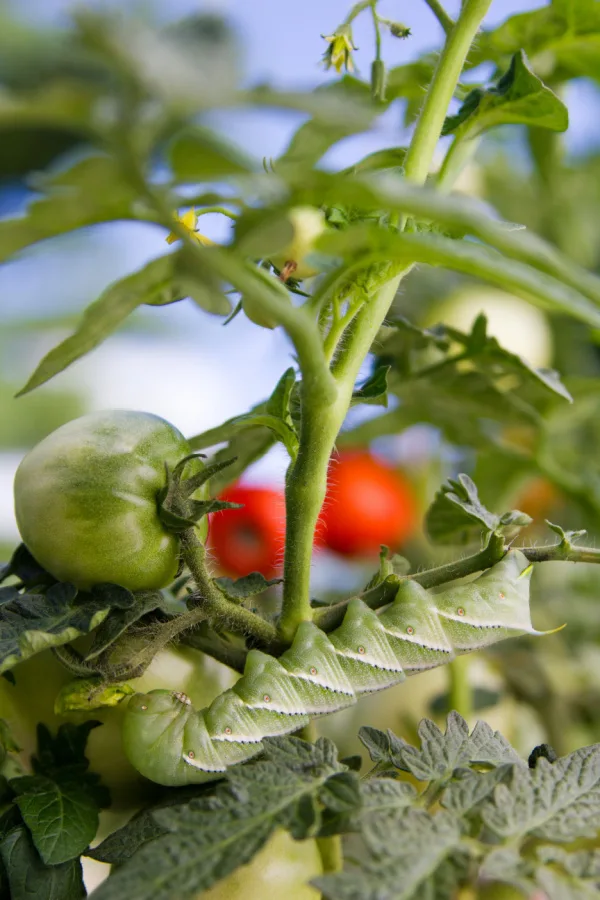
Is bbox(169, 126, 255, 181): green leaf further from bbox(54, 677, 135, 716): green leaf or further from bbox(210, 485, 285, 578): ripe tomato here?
bbox(210, 485, 285, 578): ripe tomato

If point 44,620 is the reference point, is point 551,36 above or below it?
above

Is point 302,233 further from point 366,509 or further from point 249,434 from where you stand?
point 366,509

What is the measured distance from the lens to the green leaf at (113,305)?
25cm

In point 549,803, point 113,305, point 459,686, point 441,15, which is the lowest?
point 459,686

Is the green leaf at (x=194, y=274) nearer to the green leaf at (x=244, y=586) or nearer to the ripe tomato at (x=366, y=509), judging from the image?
the green leaf at (x=244, y=586)

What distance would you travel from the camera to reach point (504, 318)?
101 cm

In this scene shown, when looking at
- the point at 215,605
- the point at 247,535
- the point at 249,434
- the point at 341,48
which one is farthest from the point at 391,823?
the point at 247,535

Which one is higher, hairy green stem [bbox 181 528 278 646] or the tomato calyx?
the tomato calyx

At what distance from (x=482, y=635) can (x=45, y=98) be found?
12.3 inches

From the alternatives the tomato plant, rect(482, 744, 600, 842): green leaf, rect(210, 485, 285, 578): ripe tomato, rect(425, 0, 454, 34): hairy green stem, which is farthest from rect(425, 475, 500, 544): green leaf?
rect(210, 485, 285, 578): ripe tomato

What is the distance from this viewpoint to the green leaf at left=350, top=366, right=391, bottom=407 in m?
0.36

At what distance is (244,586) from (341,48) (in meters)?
0.27

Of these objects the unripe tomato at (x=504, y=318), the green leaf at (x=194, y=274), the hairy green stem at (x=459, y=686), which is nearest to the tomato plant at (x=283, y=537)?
the green leaf at (x=194, y=274)

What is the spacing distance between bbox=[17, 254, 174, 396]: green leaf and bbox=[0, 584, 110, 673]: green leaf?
10 centimetres
